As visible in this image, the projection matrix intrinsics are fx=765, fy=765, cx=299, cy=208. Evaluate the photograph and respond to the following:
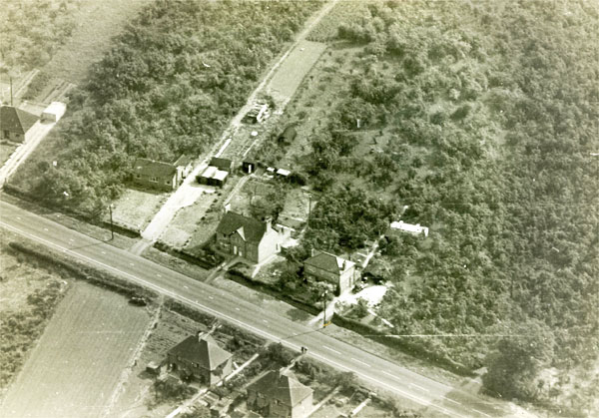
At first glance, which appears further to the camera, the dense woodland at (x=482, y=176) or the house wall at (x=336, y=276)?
the house wall at (x=336, y=276)

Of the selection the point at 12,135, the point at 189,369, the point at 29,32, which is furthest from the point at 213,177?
the point at 29,32

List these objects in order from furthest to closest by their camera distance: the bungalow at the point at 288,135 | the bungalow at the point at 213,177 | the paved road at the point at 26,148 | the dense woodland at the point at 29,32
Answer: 1. the dense woodland at the point at 29,32
2. the bungalow at the point at 288,135
3. the bungalow at the point at 213,177
4. the paved road at the point at 26,148

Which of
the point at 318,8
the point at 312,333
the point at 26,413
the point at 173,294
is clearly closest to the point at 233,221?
the point at 173,294

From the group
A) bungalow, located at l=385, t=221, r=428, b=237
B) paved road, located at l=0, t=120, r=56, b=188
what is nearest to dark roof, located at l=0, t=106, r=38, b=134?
paved road, located at l=0, t=120, r=56, b=188

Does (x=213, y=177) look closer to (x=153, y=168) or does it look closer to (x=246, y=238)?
(x=153, y=168)

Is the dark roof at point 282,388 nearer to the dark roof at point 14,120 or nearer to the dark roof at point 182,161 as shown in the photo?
the dark roof at point 182,161

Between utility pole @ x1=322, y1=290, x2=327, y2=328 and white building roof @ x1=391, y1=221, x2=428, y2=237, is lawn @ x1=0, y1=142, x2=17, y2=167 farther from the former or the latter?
white building roof @ x1=391, y1=221, x2=428, y2=237

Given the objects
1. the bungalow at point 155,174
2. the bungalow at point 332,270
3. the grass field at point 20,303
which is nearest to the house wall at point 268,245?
the bungalow at point 332,270
